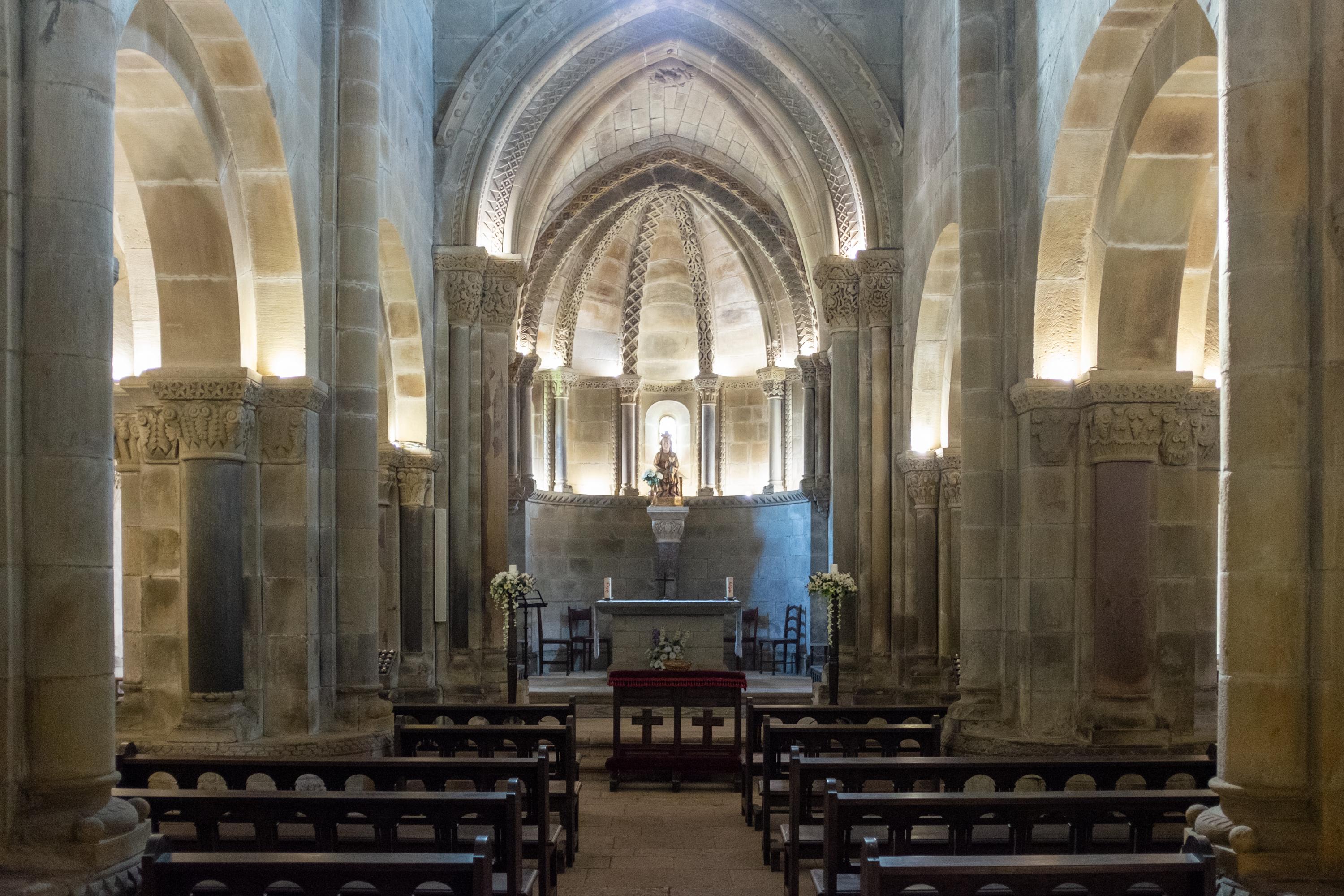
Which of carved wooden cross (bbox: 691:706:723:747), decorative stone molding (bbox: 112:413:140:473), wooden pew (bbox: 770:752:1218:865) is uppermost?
decorative stone molding (bbox: 112:413:140:473)

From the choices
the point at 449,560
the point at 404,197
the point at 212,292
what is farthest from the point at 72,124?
Result: the point at 449,560

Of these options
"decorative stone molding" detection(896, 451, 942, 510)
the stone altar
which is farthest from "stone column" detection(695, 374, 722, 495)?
"decorative stone molding" detection(896, 451, 942, 510)

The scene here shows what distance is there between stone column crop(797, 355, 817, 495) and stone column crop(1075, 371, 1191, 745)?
40.9ft

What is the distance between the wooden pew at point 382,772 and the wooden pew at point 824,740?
2.05 m

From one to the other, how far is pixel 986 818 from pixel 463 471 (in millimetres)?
11854

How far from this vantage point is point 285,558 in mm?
10570

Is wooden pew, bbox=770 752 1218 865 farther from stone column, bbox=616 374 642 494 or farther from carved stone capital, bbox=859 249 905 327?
stone column, bbox=616 374 642 494

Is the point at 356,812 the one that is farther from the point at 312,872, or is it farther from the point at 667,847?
the point at 667,847

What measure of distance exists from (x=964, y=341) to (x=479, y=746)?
5086 mm

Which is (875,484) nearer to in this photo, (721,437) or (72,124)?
(721,437)

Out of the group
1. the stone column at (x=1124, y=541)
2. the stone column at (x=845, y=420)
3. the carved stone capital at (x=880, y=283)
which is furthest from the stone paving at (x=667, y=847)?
the carved stone capital at (x=880, y=283)

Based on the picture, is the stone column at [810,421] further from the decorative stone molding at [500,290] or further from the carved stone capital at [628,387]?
the decorative stone molding at [500,290]

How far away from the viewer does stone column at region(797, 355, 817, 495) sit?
22.8m

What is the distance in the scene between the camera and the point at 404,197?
1484 cm
